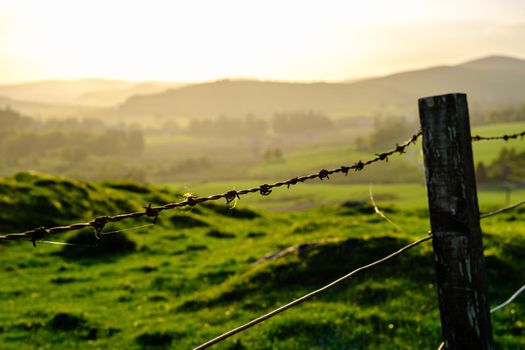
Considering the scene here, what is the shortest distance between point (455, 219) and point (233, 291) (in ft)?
41.7

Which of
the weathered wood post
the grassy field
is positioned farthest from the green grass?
the weathered wood post

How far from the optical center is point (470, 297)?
12.3 ft

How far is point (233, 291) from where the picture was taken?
1585cm

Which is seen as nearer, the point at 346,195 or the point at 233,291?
the point at 233,291

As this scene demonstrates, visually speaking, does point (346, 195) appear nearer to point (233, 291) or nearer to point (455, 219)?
point (233, 291)

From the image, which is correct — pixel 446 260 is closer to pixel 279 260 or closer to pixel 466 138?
pixel 466 138

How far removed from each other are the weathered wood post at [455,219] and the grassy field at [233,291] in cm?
261

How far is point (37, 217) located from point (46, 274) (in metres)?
10.6

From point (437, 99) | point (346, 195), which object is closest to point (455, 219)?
point (437, 99)

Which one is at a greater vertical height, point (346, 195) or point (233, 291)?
point (233, 291)

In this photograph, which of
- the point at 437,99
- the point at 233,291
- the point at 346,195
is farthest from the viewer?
the point at 346,195

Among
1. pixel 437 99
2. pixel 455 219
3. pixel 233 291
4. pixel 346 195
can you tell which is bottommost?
pixel 346 195

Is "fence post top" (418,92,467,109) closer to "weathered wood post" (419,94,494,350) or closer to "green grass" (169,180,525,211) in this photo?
"weathered wood post" (419,94,494,350)

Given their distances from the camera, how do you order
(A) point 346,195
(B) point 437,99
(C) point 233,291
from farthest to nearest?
(A) point 346,195 → (C) point 233,291 → (B) point 437,99
